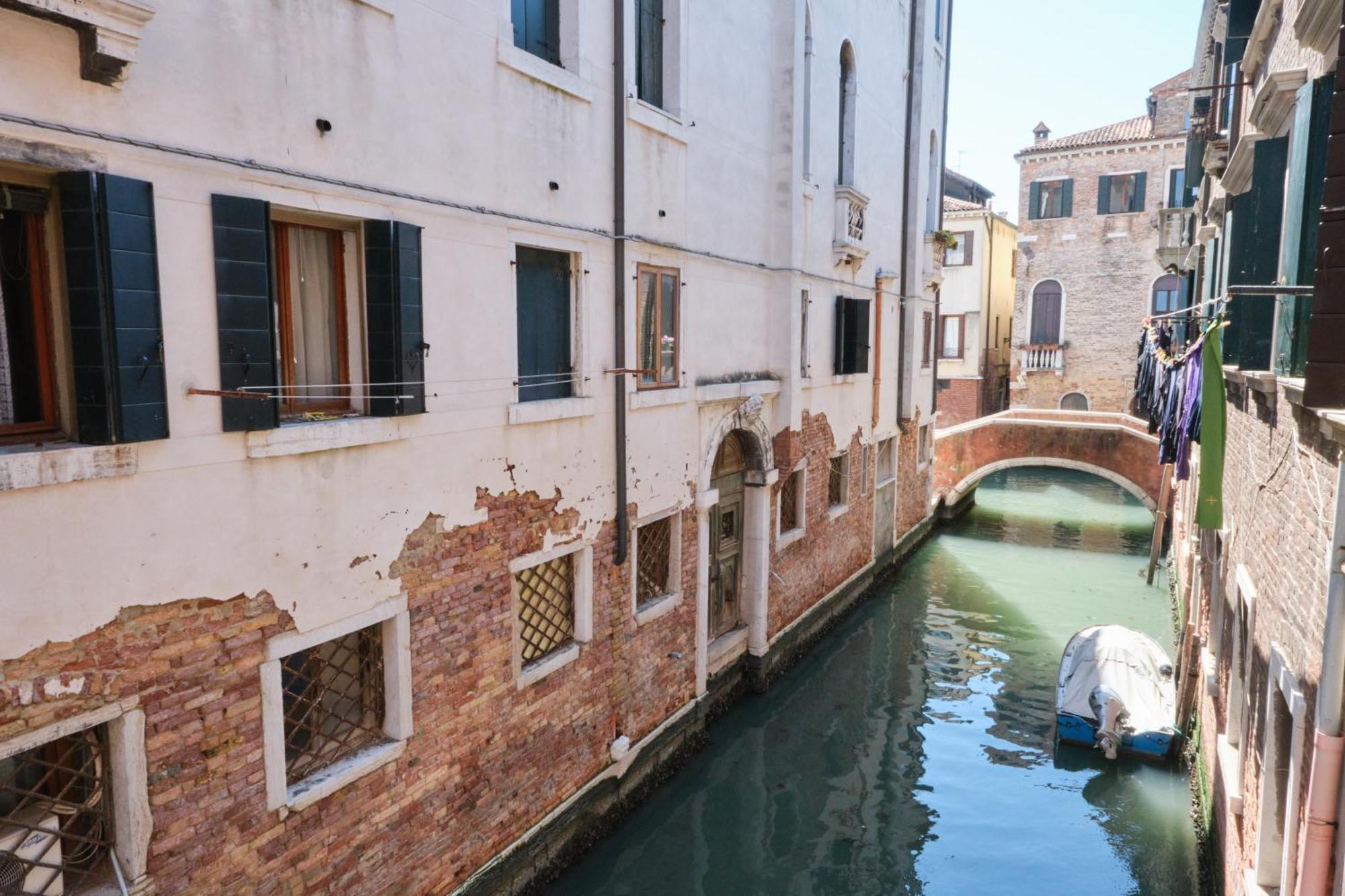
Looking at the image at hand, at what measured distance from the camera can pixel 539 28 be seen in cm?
630

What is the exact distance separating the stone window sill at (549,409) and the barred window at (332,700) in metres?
1.68

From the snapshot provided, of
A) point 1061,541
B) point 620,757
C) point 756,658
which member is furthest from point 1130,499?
point 620,757

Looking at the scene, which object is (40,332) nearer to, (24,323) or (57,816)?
(24,323)

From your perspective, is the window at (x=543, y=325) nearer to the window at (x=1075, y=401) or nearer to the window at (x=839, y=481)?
the window at (x=839, y=481)

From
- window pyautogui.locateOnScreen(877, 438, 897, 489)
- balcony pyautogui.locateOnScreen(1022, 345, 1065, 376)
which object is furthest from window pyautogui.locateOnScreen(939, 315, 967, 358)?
window pyautogui.locateOnScreen(877, 438, 897, 489)

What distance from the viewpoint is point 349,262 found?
4.97m

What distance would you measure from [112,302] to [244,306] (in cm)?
62

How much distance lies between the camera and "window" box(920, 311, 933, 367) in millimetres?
16781

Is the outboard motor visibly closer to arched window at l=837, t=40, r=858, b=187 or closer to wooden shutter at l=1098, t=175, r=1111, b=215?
arched window at l=837, t=40, r=858, b=187

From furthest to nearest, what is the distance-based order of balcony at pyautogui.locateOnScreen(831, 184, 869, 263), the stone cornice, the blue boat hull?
balcony at pyautogui.locateOnScreen(831, 184, 869, 263) → the blue boat hull → the stone cornice

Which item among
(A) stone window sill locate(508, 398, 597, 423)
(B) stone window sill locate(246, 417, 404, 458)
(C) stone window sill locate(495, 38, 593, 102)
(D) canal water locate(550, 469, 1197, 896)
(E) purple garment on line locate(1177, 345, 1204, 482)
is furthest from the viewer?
(D) canal water locate(550, 469, 1197, 896)

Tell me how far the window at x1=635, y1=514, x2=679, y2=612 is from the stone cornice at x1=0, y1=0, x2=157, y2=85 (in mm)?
5363

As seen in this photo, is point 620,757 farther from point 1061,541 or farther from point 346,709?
point 1061,541

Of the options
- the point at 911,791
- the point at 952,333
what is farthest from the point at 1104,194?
the point at 911,791
